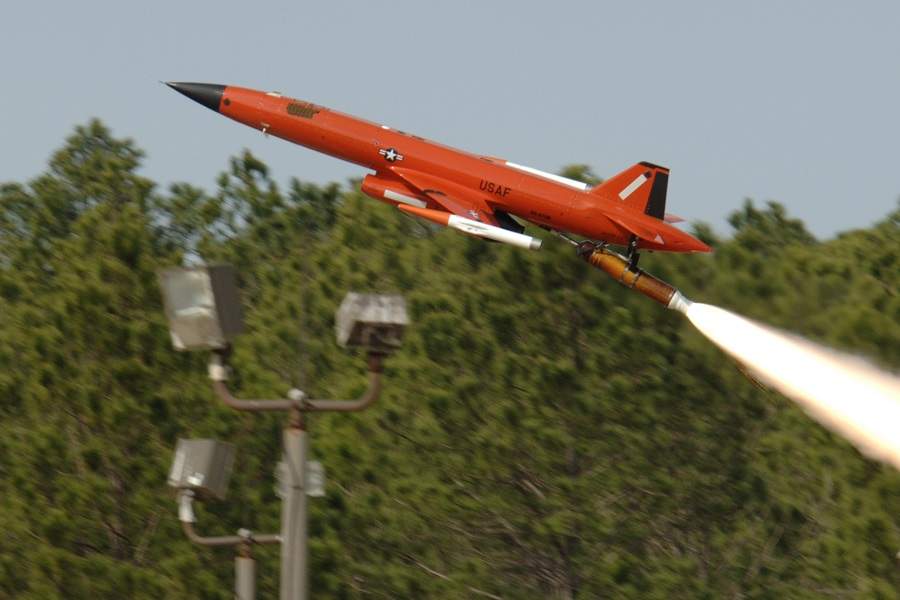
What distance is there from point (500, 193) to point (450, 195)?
805mm

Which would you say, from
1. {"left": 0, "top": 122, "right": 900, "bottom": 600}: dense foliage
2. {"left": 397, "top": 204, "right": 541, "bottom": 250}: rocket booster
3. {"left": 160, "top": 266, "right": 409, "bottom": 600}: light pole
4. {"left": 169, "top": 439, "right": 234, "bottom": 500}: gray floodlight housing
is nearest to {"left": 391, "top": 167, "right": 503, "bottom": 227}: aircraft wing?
{"left": 397, "top": 204, "right": 541, "bottom": 250}: rocket booster

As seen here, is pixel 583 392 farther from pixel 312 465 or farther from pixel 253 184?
pixel 253 184

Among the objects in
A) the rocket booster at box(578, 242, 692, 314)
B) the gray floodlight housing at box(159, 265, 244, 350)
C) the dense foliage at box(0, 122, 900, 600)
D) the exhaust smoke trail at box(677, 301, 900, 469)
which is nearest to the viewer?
the gray floodlight housing at box(159, 265, 244, 350)

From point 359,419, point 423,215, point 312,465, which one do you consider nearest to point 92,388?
point 359,419

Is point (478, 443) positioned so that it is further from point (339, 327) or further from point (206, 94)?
point (339, 327)

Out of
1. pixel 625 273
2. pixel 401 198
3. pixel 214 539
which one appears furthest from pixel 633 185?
pixel 214 539

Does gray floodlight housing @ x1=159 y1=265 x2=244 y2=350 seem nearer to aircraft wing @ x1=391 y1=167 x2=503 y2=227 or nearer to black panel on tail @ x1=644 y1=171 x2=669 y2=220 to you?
aircraft wing @ x1=391 y1=167 x2=503 y2=227

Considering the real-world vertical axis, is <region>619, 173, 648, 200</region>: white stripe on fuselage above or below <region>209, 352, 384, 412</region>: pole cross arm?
above

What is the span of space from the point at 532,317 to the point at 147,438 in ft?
25.5

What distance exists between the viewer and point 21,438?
37.9 meters

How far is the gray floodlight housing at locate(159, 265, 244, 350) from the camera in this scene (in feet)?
50.2

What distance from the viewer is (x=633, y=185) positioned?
29.2 meters

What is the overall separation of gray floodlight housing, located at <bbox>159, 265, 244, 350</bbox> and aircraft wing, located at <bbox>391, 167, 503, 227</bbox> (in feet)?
44.8

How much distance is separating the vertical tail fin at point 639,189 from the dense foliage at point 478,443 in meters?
4.77
